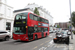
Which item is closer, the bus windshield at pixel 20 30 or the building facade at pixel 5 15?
the bus windshield at pixel 20 30

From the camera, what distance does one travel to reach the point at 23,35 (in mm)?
10539

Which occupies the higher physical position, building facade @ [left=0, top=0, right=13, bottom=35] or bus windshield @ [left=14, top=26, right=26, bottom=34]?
building facade @ [left=0, top=0, right=13, bottom=35]

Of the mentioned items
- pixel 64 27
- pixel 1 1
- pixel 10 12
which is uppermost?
pixel 1 1

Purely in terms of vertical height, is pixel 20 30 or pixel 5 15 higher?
pixel 5 15

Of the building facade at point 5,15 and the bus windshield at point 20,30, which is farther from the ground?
the building facade at point 5,15

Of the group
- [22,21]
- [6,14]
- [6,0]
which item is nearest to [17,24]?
[22,21]

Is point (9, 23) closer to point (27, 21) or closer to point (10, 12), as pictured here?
point (10, 12)

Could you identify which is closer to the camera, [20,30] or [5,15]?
[20,30]

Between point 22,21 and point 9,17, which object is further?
point 9,17

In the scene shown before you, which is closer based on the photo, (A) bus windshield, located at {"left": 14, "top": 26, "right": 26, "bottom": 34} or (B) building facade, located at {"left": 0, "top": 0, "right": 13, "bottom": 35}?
(A) bus windshield, located at {"left": 14, "top": 26, "right": 26, "bottom": 34}

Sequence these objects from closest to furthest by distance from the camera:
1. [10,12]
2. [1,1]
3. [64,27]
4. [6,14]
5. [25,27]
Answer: [25,27] < [1,1] < [6,14] < [10,12] < [64,27]

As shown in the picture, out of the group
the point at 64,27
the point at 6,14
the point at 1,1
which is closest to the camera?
the point at 1,1

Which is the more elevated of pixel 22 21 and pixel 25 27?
pixel 22 21

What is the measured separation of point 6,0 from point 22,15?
13.4 metres
